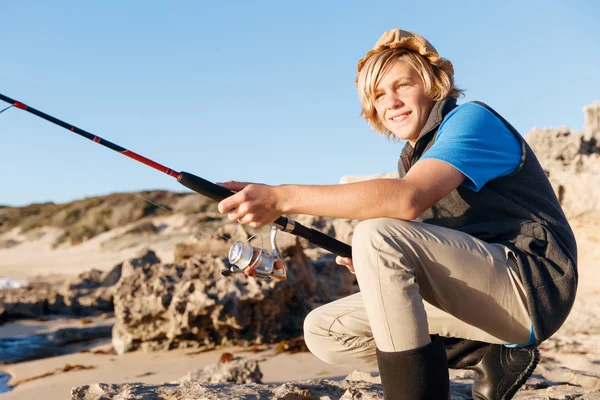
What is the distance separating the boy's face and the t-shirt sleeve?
26cm

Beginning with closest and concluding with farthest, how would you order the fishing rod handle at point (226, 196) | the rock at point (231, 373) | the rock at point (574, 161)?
the fishing rod handle at point (226, 196) < the rock at point (231, 373) < the rock at point (574, 161)

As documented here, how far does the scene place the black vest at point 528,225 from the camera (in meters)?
2.40

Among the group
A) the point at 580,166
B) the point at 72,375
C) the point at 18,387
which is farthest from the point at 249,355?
the point at 580,166

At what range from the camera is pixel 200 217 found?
78.7ft

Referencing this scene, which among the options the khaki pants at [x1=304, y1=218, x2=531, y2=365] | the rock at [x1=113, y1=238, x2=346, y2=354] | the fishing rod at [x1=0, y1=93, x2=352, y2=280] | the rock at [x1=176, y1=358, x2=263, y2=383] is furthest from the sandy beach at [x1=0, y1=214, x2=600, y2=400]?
the khaki pants at [x1=304, y1=218, x2=531, y2=365]

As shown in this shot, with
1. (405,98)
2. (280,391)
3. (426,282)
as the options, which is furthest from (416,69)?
(280,391)

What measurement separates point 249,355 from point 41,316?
5.31 metres

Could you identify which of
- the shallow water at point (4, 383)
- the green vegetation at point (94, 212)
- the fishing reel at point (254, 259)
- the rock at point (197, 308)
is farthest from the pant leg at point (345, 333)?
the green vegetation at point (94, 212)

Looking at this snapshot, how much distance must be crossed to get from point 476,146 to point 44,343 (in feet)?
19.7

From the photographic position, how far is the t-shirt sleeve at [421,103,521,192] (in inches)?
91.2

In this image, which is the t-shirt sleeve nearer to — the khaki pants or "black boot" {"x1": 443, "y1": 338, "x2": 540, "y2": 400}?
the khaki pants

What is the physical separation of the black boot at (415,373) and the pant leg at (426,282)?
4 centimetres

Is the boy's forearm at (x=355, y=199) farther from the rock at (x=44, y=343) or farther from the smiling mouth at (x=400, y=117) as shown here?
the rock at (x=44, y=343)

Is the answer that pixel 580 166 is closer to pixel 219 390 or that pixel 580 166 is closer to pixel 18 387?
pixel 219 390
